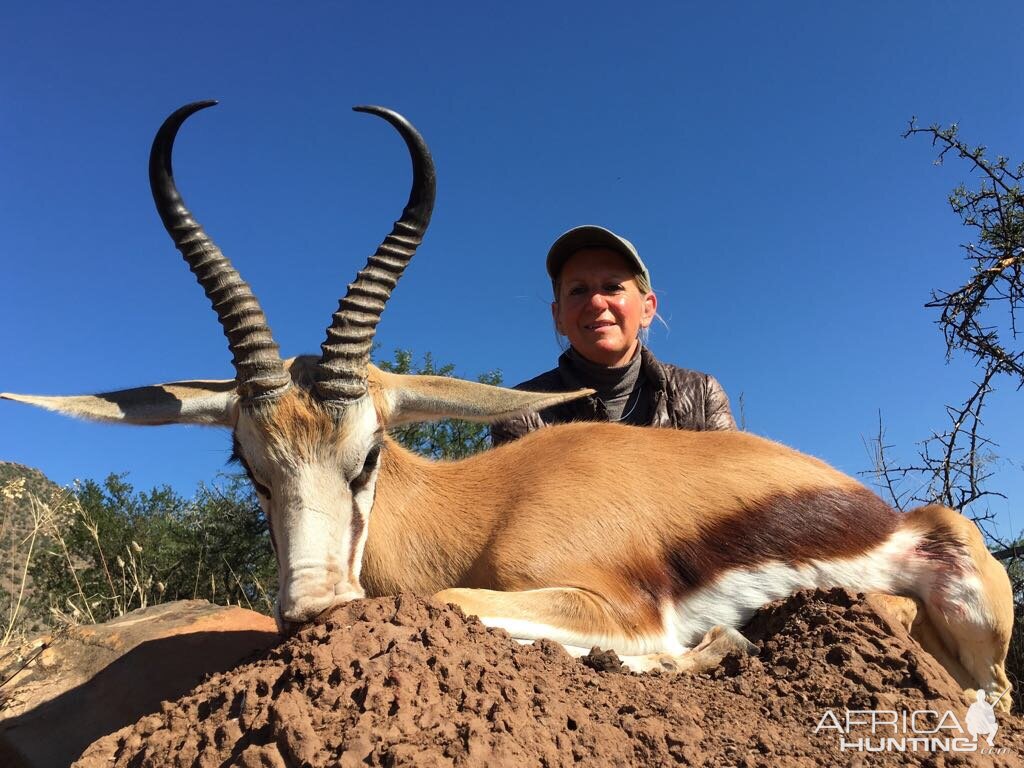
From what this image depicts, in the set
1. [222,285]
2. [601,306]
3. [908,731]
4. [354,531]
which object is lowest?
[908,731]

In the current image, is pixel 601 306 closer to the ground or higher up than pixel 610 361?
higher up

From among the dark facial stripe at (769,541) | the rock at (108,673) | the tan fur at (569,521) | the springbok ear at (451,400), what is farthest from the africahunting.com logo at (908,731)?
the rock at (108,673)

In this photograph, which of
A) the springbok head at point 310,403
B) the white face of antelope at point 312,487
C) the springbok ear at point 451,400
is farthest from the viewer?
the springbok ear at point 451,400

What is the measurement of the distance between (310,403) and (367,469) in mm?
458

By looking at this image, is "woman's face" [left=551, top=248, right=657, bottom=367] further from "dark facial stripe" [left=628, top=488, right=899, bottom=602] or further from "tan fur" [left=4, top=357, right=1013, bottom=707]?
"dark facial stripe" [left=628, top=488, right=899, bottom=602]

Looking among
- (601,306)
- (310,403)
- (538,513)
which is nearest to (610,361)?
(601,306)

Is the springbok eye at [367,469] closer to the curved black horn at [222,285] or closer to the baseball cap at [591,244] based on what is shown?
the curved black horn at [222,285]

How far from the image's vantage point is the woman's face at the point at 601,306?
675 cm

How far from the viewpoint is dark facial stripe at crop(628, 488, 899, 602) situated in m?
3.99

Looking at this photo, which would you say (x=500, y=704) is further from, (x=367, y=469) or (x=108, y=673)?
(x=108, y=673)

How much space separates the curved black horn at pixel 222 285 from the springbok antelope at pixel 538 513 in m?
0.01

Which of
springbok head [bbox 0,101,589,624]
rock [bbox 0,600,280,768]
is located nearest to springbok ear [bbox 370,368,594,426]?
springbok head [bbox 0,101,589,624]

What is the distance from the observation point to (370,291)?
14.0ft

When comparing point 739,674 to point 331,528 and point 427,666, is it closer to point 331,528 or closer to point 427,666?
point 427,666
